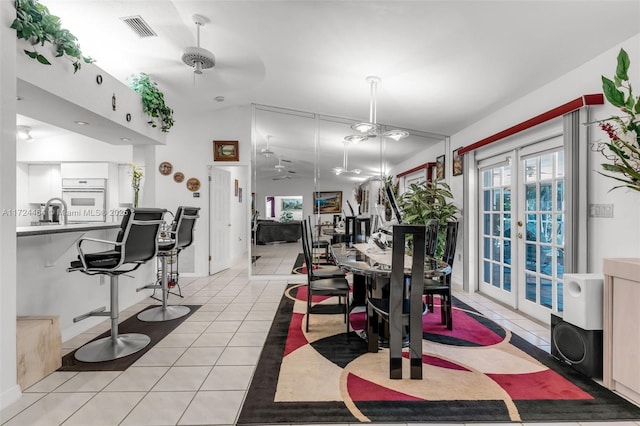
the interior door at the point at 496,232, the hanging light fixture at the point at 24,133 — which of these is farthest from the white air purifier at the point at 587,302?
the hanging light fixture at the point at 24,133

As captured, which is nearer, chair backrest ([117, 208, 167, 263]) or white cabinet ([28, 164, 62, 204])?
chair backrest ([117, 208, 167, 263])

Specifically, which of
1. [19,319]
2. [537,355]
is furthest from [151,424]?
[537,355]

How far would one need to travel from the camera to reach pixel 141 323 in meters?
3.18

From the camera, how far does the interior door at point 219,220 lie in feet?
18.6

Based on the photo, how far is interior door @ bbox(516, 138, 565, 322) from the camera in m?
3.00

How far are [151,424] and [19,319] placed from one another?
138 centimetres

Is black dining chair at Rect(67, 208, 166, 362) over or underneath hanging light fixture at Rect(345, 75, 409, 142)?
underneath

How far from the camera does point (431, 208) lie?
178 inches

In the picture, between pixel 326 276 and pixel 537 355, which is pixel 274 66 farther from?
pixel 537 355

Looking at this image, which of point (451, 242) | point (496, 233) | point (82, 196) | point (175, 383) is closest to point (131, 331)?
point (175, 383)

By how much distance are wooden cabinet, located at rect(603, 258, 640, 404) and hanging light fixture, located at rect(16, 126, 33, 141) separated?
740 centimetres

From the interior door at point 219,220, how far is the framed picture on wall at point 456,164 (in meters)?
4.12

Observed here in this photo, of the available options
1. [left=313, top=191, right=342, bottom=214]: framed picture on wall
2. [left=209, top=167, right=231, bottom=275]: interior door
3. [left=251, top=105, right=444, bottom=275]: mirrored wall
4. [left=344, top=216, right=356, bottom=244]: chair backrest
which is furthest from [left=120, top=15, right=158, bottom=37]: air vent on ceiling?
[left=313, top=191, right=342, bottom=214]: framed picture on wall

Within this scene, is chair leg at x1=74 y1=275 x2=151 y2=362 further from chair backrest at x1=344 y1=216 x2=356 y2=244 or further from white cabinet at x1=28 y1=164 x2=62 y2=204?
white cabinet at x1=28 y1=164 x2=62 y2=204
